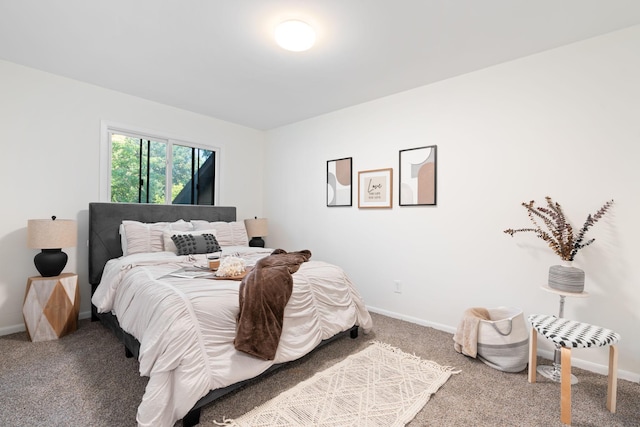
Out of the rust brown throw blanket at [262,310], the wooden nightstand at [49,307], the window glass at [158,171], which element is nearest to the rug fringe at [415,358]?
the rust brown throw blanket at [262,310]

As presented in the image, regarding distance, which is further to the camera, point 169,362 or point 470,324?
point 470,324

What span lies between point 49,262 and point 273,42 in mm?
2855

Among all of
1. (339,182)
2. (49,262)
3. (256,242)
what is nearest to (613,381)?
(339,182)

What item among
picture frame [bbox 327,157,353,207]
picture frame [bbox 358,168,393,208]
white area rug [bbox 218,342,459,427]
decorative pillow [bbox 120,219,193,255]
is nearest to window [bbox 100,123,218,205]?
decorative pillow [bbox 120,219,193,255]

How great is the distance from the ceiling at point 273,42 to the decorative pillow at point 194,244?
5.52 feet

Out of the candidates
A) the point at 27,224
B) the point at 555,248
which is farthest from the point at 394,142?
the point at 27,224

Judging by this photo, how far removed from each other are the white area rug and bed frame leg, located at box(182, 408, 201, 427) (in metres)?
0.15

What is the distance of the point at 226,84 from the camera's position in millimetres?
3195

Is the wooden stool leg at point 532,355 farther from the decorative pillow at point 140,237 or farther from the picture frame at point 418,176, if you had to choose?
the decorative pillow at point 140,237

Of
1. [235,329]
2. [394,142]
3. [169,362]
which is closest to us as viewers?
[169,362]

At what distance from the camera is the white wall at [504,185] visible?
2188mm

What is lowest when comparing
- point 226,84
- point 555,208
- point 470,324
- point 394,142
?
point 470,324

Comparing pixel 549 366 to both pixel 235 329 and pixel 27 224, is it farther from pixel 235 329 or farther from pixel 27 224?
pixel 27 224

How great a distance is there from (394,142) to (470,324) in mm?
2057
